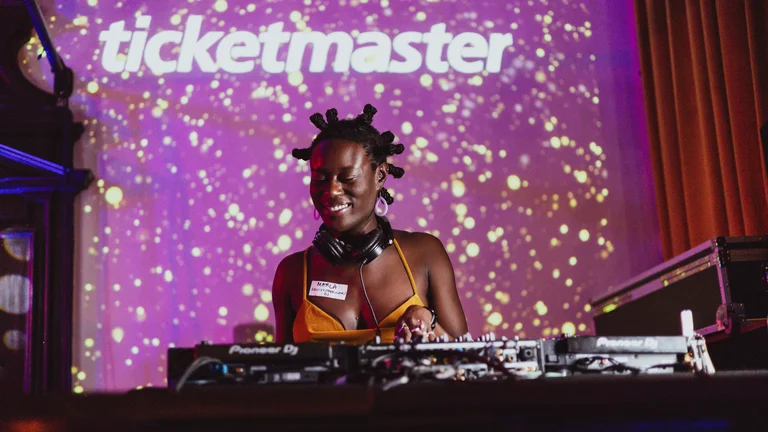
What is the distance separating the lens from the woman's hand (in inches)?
75.4

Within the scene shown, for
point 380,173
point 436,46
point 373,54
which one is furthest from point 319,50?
point 380,173

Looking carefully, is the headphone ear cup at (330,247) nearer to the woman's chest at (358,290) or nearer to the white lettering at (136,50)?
the woman's chest at (358,290)

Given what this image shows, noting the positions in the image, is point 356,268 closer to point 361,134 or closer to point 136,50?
point 361,134

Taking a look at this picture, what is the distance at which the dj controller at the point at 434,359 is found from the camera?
126cm

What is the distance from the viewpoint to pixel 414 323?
6.62ft

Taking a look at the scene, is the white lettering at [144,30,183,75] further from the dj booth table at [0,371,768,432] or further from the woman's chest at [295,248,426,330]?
the dj booth table at [0,371,768,432]

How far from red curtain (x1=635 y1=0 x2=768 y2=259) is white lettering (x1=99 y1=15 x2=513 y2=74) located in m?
0.71

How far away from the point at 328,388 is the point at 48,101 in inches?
121

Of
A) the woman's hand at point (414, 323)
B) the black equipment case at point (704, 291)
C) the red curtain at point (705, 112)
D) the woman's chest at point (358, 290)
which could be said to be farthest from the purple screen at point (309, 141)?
the woman's hand at point (414, 323)

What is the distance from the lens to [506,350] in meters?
1.40

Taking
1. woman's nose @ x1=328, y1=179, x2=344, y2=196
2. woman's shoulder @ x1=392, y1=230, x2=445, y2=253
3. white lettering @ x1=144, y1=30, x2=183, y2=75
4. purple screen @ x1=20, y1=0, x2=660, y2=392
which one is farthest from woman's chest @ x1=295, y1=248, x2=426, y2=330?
white lettering @ x1=144, y1=30, x2=183, y2=75

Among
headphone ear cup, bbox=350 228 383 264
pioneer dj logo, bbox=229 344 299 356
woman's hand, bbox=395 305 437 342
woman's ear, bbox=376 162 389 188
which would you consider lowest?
pioneer dj logo, bbox=229 344 299 356

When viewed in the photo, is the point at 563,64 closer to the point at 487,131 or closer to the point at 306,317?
the point at 487,131

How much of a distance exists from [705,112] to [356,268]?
1806 millimetres
